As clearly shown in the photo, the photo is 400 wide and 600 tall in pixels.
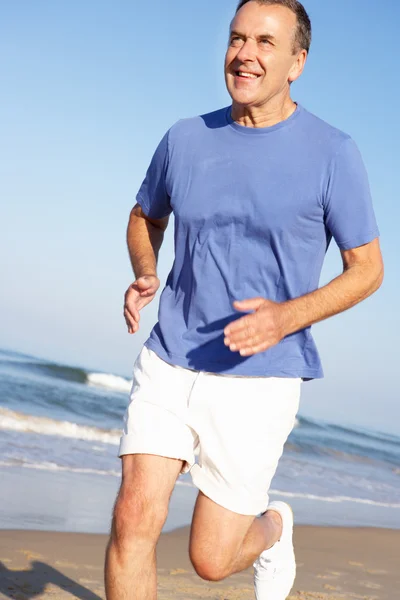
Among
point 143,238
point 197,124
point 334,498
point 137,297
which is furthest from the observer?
point 334,498

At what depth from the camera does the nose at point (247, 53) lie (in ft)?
11.3

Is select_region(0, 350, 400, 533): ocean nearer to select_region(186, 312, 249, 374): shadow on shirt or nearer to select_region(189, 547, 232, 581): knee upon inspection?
select_region(189, 547, 232, 581): knee

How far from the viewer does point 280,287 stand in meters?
3.44

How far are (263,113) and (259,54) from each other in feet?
0.75

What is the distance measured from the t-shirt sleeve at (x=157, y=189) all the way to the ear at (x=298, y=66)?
0.58m

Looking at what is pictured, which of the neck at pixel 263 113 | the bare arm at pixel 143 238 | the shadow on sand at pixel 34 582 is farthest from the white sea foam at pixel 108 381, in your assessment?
the neck at pixel 263 113

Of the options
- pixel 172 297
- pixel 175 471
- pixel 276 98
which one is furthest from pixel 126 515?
pixel 276 98

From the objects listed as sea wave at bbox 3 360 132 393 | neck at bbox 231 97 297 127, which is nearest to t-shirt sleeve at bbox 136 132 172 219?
neck at bbox 231 97 297 127

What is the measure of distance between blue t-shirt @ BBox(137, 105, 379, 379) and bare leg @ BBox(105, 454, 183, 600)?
46 centimetres

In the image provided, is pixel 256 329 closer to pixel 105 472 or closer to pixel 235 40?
pixel 235 40

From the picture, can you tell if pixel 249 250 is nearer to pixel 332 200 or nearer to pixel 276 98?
pixel 332 200

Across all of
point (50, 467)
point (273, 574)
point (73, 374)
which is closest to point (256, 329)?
point (273, 574)

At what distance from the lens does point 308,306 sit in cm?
322

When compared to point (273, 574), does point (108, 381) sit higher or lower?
lower
